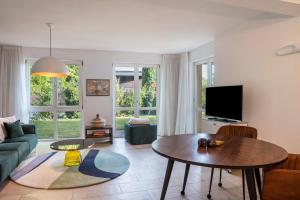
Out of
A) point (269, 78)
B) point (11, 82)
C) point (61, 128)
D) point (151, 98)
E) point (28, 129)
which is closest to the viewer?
point (269, 78)

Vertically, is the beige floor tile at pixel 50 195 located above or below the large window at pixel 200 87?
below

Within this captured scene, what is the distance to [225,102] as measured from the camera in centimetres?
409

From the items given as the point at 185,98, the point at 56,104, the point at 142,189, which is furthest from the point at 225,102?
the point at 56,104

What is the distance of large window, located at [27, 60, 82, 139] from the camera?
5973 millimetres

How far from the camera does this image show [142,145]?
5.57 m

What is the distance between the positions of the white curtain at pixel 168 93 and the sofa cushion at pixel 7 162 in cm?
403

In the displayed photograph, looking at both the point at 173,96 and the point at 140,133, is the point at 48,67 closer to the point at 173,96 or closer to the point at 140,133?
the point at 140,133

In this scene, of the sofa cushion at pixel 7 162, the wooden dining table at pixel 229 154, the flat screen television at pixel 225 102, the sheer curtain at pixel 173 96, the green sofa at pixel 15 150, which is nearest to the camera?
the wooden dining table at pixel 229 154

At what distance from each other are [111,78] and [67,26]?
8.21 ft

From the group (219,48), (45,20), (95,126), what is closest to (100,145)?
(95,126)

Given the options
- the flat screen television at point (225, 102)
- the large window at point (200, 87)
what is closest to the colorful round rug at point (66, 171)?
the flat screen television at point (225, 102)

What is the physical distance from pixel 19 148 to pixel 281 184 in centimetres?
363

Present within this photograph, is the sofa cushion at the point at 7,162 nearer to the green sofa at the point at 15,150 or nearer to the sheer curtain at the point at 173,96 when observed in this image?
the green sofa at the point at 15,150

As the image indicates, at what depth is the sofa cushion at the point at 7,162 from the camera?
2907mm
